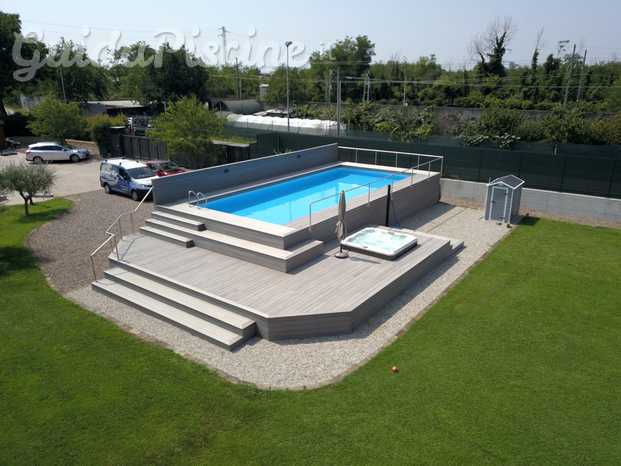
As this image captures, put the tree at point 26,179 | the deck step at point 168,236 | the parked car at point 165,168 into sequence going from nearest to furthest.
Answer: the deck step at point 168,236 < the tree at point 26,179 < the parked car at point 165,168

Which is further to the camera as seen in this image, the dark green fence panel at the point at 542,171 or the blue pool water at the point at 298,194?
the dark green fence panel at the point at 542,171

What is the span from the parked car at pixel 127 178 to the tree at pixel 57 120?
13.4 m

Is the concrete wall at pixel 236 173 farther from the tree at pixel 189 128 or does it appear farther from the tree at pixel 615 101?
the tree at pixel 615 101

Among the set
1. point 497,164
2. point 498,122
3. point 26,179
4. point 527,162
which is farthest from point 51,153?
point 498,122

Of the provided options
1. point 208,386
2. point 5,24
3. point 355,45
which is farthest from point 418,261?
point 355,45

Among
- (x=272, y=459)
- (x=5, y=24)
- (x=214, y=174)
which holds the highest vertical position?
(x=5, y=24)

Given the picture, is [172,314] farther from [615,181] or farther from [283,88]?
[283,88]

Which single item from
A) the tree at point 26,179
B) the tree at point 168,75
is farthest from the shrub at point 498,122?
the tree at point 168,75

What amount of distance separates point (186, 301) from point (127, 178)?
495 inches

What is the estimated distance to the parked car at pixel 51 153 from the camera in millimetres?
30359

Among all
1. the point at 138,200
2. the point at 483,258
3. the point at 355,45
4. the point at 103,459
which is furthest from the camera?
the point at 355,45

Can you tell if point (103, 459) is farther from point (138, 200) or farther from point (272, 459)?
point (138, 200)

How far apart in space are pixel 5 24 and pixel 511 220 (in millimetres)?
46214

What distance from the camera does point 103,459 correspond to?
637 centimetres
